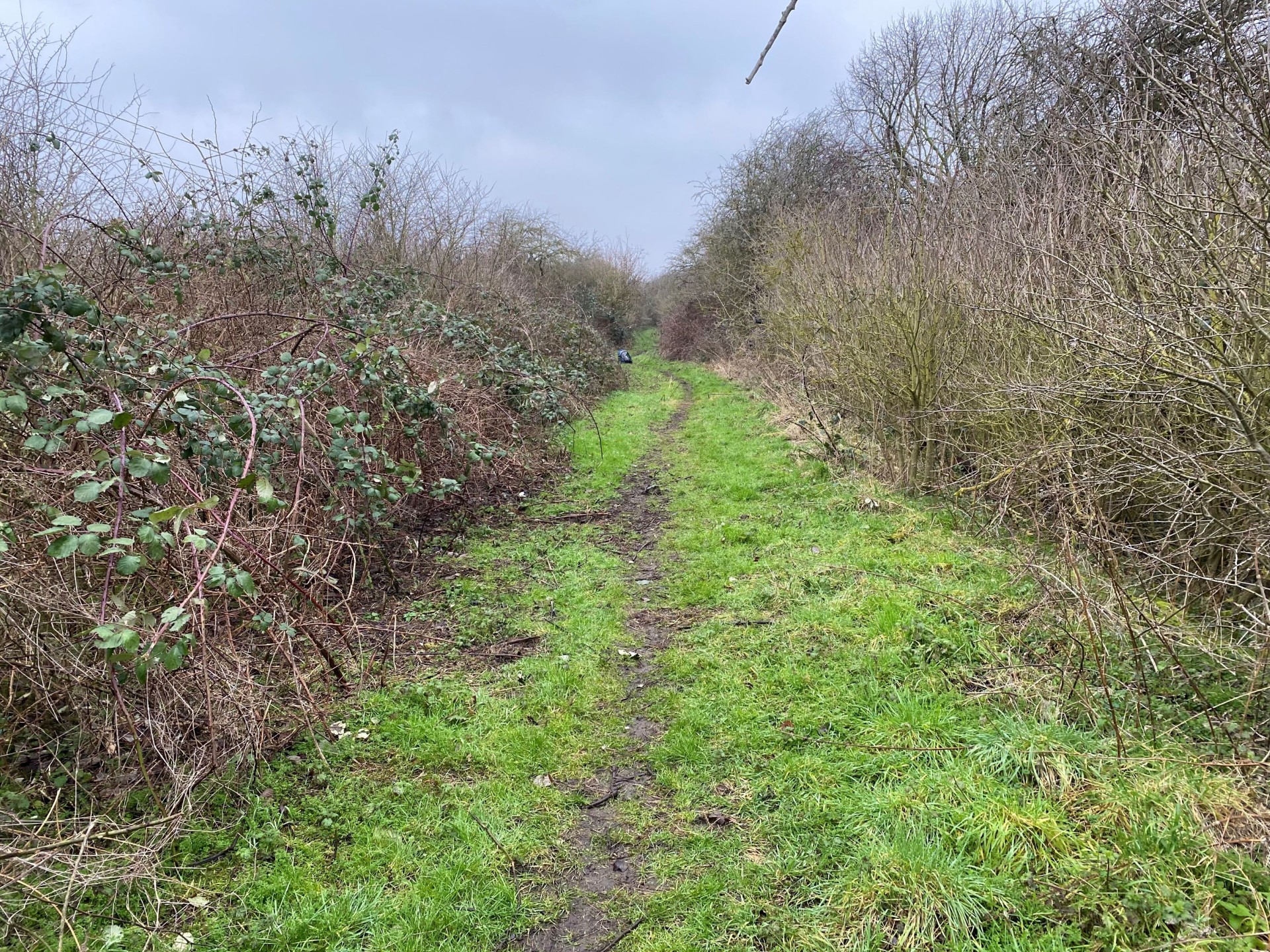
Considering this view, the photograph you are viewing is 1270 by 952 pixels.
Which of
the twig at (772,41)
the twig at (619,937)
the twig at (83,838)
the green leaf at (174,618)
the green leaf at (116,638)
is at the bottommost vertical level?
the twig at (619,937)

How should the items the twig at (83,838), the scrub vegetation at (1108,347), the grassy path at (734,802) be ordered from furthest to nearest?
the scrub vegetation at (1108,347) < the grassy path at (734,802) < the twig at (83,838)

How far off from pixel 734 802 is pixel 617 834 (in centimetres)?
58

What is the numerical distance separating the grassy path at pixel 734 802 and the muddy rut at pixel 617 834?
0.01 meters

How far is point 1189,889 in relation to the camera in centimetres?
214

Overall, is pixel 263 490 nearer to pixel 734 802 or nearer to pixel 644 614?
pixel 734 802

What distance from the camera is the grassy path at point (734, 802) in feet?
7.52

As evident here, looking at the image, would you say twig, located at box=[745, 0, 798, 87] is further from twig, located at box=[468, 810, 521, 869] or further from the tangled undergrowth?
twig, located at box=[468, 810, 521, 869]

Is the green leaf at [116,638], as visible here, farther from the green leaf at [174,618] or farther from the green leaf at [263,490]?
the green leaf at [263,490]

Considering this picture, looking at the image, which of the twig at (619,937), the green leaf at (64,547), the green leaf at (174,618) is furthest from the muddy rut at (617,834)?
A: the green leaf at (64,547)

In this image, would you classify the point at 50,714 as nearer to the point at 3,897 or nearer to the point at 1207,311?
the point at 3,897

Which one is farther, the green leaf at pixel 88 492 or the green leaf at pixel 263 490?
the green leaf at pixel 263 490

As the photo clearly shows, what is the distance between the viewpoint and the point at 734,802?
119 inches

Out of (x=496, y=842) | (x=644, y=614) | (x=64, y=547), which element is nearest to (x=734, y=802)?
(x=496, y=842)

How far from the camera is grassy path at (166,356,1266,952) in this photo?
229 cm
